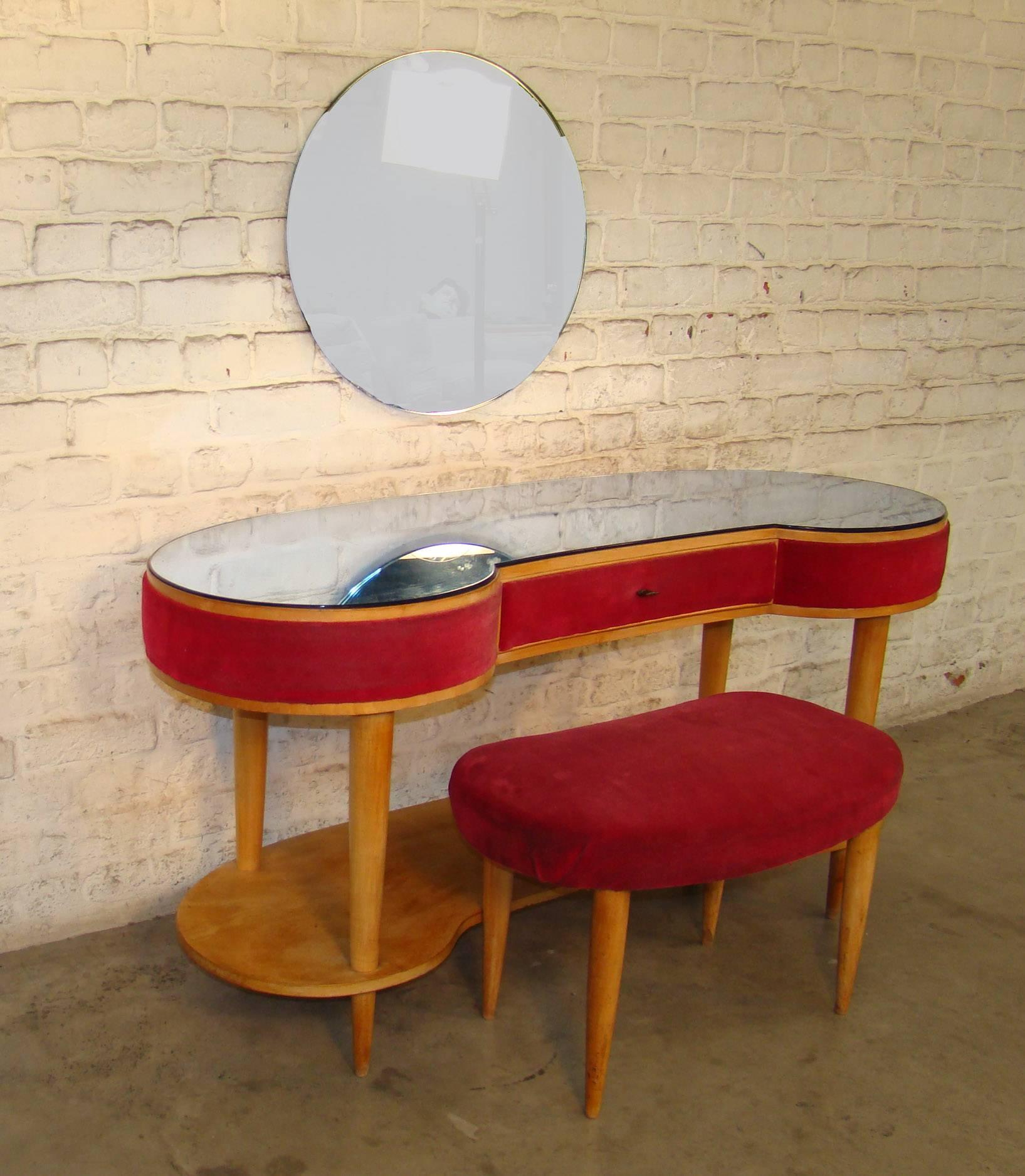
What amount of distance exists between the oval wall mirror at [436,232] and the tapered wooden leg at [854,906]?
102cm

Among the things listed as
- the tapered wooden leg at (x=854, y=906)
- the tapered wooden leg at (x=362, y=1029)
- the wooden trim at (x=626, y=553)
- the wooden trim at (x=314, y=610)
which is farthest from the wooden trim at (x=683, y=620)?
the tapered wooden leg at (x=362, y=1029)

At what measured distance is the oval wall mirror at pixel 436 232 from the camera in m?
A: 2.08

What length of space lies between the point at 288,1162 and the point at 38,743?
80 centimetres

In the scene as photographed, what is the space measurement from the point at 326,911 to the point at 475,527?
664 mm

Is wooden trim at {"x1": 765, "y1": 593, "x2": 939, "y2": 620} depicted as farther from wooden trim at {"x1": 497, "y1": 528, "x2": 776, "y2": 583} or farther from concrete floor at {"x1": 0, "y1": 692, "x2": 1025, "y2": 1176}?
concrete floor at {"x1": 0, "y1": 692, "x2": 1025, "y2": 1176}

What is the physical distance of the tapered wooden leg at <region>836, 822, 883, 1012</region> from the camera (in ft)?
6.39

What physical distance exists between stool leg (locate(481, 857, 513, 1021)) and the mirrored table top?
455mm

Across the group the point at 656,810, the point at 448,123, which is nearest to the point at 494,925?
the point at 656,810

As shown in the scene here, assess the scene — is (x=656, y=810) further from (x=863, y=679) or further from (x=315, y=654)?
(x=863, y=679)

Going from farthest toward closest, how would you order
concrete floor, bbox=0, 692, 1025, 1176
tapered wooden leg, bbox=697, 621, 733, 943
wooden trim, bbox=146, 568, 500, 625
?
tapered wooden leg, bbox=697, 621, 733, 943 → concrete floor, bbox=0, 692, 1025, 1176 → wooden trim, bbox=146, 568, 500, 625

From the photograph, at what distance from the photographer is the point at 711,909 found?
218cm

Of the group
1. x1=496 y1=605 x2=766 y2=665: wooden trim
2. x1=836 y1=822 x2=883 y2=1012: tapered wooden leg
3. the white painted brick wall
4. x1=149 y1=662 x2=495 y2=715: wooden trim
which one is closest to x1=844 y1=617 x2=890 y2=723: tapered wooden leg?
x1=496 y1=605 x2=766 y2=665: wooden trim

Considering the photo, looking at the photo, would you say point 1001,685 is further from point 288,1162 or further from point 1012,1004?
point 288,1162

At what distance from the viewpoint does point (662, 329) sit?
255 centimetres
